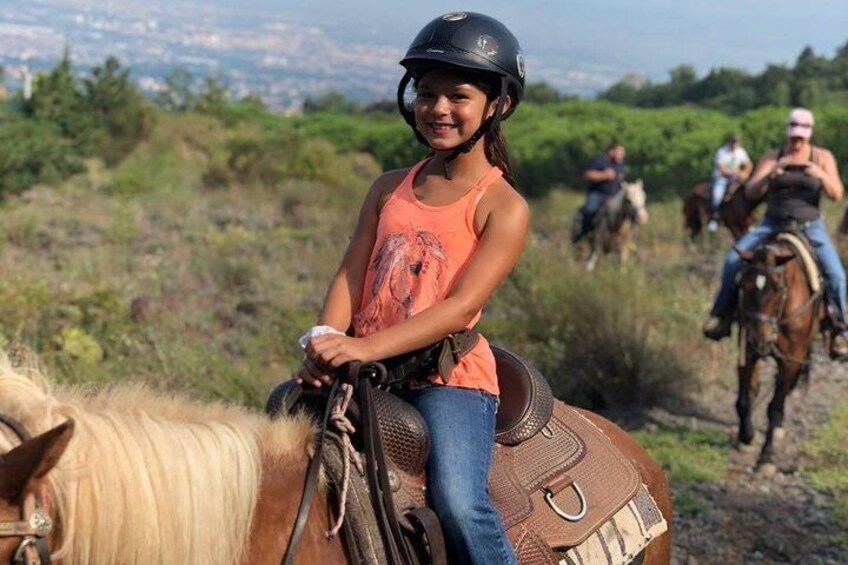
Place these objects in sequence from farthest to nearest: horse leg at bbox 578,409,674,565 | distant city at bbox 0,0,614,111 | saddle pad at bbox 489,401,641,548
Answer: distant city at bbox 0,0,614,111 → horse leg at bbox 578,409,674,565 → saddle pad at bbox 489,401,641,548

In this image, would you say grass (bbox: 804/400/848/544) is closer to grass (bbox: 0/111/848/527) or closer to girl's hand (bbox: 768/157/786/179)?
grass (bbox: 0/111/848/527)

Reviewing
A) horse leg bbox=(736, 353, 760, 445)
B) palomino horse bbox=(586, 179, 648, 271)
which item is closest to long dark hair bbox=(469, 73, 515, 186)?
horse leg bbox=(736, 353, 760, 445)

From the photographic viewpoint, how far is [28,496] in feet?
5.54

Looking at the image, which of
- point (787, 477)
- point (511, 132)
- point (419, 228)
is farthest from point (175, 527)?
point (511, 132)

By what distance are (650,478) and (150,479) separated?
205 cm

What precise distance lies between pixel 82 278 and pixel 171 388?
16.6 feet

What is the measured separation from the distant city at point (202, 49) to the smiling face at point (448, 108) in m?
26.9

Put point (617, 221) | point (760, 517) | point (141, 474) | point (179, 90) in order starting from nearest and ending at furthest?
point (141, 474) → point (760, 517) → point (617, 221) → point (179, 90)

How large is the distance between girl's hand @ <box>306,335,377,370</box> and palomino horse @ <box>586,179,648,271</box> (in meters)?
11.9

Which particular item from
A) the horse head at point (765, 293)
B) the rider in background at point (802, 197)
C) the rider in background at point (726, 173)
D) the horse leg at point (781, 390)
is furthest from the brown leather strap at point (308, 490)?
the rider in background at point (726, 173)

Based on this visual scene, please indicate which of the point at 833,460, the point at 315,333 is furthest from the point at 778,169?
the point at 315,333

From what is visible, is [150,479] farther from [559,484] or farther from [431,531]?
[559,484]

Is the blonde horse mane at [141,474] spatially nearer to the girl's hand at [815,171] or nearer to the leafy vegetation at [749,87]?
the girl's hand at [815,171]

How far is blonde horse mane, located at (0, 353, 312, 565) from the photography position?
1.80 meters
